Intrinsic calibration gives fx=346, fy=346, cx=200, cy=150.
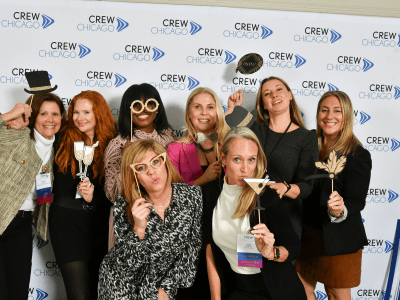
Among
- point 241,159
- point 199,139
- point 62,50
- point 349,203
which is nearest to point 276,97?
point 199,139

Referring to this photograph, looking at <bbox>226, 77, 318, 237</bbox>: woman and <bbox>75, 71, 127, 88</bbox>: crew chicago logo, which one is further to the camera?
<bbox>75, 71, 127, 88</bbox>: crew chicago logo

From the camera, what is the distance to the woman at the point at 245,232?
70.2 inches

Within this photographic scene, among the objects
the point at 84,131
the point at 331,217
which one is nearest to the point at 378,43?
the point at 331,217

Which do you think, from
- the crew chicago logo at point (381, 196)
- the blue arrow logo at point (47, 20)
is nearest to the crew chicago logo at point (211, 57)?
the blue arrow logo at point (47, 20)

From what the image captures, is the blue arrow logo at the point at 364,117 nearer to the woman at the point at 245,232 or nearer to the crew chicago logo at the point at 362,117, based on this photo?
the crew chicago logo at the point at 362,117

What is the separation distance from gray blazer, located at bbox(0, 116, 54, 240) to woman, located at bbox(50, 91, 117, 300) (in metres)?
0.18

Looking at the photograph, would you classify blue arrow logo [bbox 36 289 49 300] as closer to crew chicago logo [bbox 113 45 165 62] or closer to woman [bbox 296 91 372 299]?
crew chicago logo [bbox 113 45 165 62]

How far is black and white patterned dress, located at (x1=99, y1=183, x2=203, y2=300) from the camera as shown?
6.29 ft

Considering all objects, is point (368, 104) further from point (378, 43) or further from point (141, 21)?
point (141, 21)

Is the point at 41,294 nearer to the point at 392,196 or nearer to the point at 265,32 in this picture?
the point at 265,32

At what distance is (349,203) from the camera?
7.36 feet

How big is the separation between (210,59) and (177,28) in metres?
0.40

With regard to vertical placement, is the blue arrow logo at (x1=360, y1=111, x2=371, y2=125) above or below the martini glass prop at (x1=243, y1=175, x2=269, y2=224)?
above

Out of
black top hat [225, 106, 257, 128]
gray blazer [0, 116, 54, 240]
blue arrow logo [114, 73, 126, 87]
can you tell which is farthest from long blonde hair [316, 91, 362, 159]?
gray blazer [0, 116, 54, 240]
